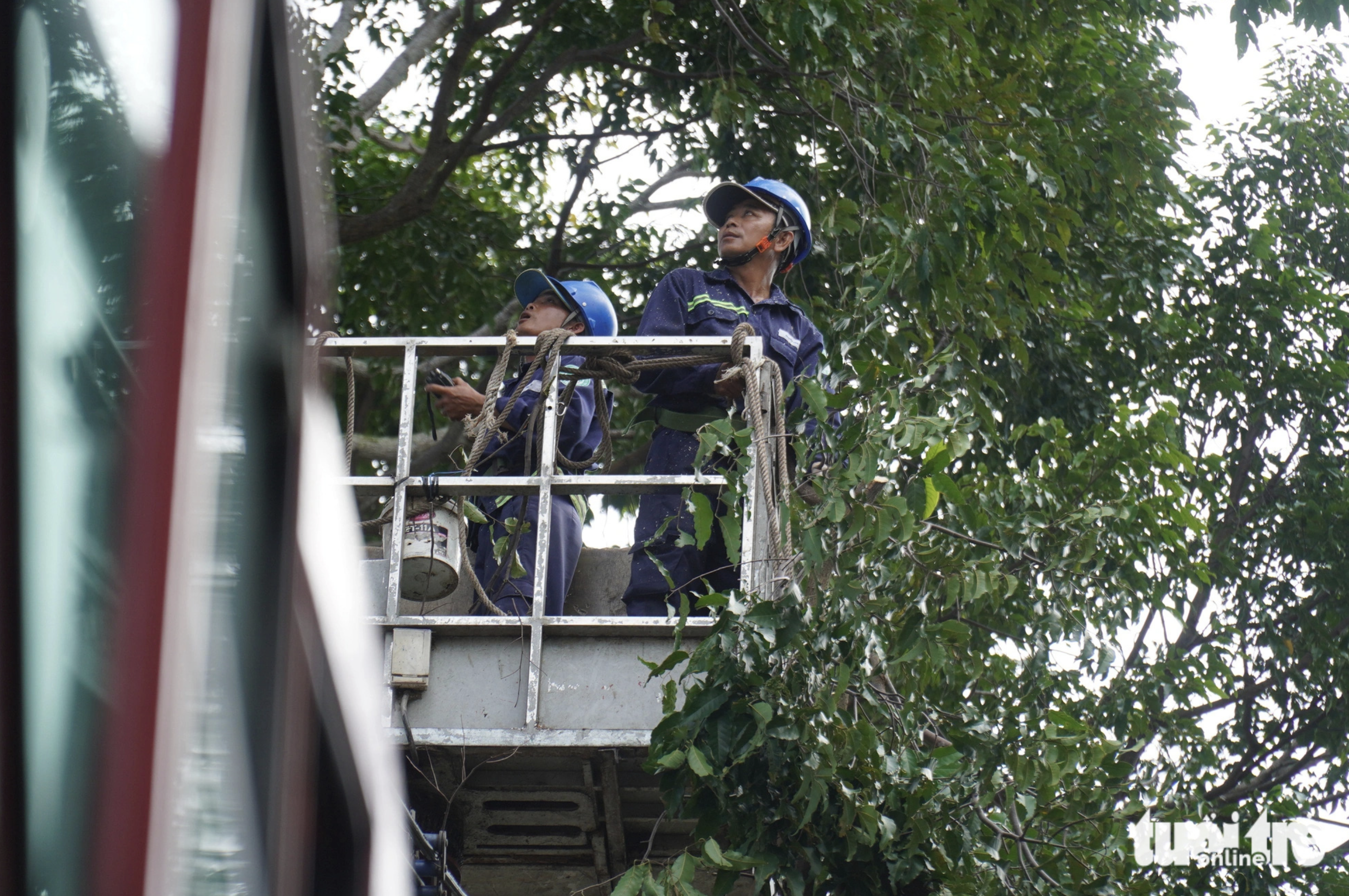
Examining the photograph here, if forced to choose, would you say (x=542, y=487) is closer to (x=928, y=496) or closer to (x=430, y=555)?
(x=430, y=555)

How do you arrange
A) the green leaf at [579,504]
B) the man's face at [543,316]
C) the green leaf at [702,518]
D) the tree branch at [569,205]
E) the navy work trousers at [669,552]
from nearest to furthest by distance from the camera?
the green leaf at [702,518], the navy work trousers at [669,552], the green leaf at [579,504], the man's face at [543,316], the tree branch at [569,205]

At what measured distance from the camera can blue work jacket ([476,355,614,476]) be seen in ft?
16.0

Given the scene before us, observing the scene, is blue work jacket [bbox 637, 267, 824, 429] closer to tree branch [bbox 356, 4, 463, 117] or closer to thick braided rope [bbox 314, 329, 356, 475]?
thick braided rope [bbox 314, 329, 356, 475]

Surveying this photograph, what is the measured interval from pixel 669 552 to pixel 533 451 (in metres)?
0.53

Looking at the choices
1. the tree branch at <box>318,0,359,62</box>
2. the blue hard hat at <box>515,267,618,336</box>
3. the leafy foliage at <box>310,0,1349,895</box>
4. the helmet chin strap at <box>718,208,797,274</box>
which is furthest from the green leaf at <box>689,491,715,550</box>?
the tree branch at <box>318,0,359,62</box>

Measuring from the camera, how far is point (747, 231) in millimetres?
5551

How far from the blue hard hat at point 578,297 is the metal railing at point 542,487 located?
72 centimetres

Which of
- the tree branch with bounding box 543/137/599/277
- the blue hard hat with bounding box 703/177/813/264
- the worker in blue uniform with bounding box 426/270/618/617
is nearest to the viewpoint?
the worker in blue uniform with bounding box 426/270/618/617

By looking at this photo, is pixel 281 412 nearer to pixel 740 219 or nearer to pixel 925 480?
pixel 925 480

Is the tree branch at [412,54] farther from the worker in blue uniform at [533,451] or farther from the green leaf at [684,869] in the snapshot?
the green leaf at [684,869]

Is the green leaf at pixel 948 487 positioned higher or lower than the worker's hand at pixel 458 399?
lower

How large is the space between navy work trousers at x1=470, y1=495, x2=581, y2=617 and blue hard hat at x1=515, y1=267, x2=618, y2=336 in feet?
2.24

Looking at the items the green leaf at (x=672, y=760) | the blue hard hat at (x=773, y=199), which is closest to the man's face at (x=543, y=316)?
the blue hard hat at (x=773, y=199)

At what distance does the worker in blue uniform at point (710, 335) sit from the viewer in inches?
187
